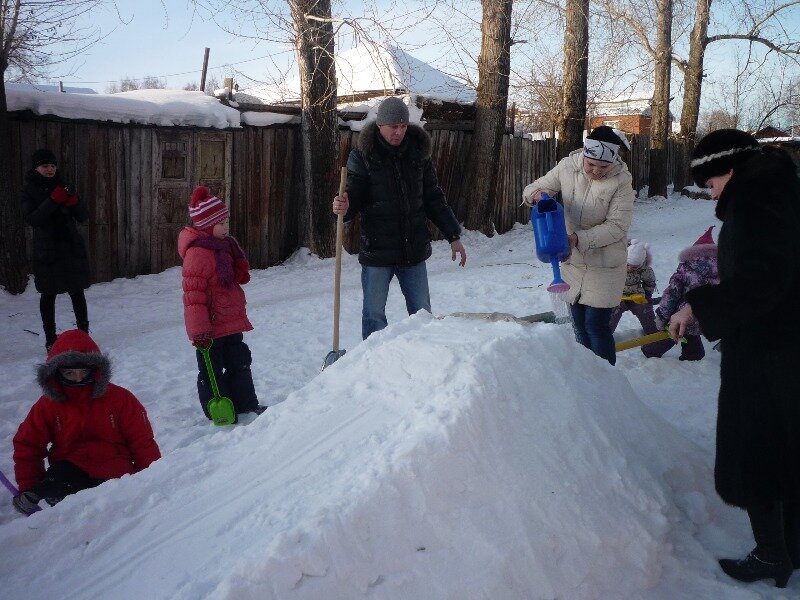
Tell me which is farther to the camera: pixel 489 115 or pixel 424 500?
pixel 489 115

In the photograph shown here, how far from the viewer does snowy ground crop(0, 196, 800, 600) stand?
7.16ft

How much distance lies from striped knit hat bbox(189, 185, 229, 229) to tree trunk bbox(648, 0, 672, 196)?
650 inches

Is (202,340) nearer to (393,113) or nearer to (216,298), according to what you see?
(216,298)

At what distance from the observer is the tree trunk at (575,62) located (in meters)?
13.0

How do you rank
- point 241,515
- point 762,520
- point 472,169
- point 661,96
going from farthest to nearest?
point 661,96
point 472,169
point 762,520
point 241,515

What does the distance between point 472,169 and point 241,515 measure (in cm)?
999

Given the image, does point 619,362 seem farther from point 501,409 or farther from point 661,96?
point 661,96

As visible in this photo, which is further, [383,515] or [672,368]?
[672,368]

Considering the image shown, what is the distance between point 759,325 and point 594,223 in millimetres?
1809

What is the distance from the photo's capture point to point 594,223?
4223mm

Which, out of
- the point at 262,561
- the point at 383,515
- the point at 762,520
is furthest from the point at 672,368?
the point at 262,561

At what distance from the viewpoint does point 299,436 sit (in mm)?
2816

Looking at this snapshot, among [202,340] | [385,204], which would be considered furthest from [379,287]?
[202,340]

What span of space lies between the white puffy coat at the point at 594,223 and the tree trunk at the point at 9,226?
552cm
